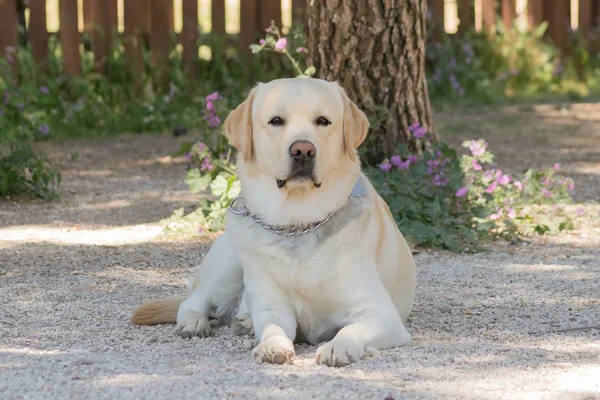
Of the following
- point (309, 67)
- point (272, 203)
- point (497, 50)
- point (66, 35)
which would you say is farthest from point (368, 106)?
point (497, 50)

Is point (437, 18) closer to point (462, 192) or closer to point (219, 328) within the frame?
point (462, 192)

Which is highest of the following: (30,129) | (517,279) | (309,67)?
(309,67)

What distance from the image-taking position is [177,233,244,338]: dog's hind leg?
4152 millimetres

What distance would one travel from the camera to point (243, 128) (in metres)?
3.90

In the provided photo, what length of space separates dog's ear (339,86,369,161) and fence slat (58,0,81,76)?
6.19 meters

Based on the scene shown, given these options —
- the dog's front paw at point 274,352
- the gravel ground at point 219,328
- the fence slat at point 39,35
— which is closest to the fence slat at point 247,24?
the fence slat at point 39,35

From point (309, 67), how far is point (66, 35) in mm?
4180

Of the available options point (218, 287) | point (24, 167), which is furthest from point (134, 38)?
point (218, 287)

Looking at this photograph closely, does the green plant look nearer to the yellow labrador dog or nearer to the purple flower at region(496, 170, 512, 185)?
the purple flower at region(496, 170, 512, 185)

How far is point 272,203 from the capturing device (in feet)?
12.6

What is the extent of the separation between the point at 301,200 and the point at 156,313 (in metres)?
0.83

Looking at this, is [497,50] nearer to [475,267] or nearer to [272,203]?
[475,267]

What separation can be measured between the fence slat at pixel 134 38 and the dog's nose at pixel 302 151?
6.52 m

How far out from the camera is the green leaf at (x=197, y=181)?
6059 millimetres
